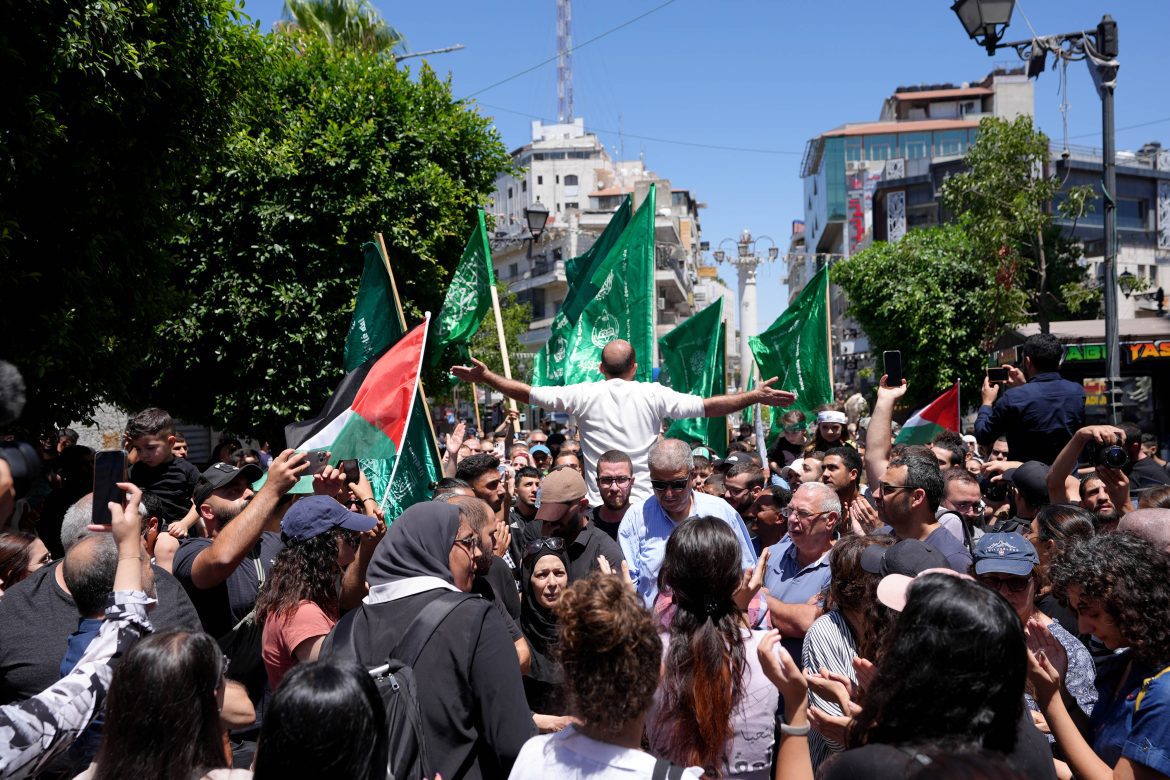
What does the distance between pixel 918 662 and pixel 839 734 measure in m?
0.91

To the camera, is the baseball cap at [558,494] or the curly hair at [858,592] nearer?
the curly hair at [858,592]

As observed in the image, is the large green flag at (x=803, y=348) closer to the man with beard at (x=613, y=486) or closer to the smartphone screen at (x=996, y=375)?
the smartphone screen at (x=996, y=375)

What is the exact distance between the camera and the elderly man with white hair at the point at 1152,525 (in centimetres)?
379

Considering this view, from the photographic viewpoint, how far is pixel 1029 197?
21969 millimetres

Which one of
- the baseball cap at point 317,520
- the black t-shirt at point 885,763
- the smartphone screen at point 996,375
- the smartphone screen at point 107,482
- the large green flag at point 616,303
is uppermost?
the large green flag at point 616,303

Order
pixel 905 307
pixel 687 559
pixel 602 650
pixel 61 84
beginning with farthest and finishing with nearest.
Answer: pixel 905 307 → pixel 61 84 → pixel 687 559 → pixel 602 650

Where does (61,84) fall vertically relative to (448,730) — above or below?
above

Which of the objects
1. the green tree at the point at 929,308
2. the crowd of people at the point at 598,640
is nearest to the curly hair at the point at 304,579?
the crowd of people at the point at 598,640

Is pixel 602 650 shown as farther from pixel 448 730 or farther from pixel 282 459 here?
pixel 282 459

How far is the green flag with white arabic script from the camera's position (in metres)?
9.36

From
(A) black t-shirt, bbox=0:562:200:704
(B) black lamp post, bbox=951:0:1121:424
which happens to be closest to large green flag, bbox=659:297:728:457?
(B) black lamp post, bbox=951:0:1121:424

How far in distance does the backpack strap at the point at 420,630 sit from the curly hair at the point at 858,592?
1450 mm

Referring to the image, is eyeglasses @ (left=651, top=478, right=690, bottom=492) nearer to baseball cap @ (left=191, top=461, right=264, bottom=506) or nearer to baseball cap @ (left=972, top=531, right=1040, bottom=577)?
baseball cap @ (left=972, top=531, right=1040, bottom=577)

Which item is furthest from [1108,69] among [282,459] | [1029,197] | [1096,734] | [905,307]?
[905,307]
